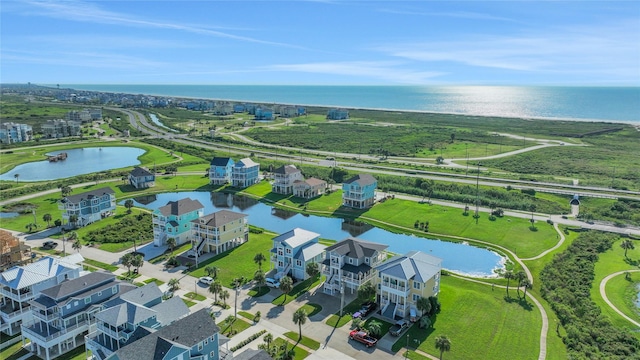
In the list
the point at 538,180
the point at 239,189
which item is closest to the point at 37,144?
the point at 239,189

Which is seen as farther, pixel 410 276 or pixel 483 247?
pixel 483 247

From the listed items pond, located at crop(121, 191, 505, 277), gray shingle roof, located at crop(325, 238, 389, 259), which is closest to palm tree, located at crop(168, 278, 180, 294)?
gray shingle roof, located at crop(325, 238, 389, 259)

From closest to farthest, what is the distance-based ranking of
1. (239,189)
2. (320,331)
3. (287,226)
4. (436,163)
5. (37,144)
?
(320,331), (287,226), (239,189), (436,163), (37,144)

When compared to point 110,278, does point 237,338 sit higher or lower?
lower

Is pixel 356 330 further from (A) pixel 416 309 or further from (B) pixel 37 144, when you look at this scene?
(B) pixel 37 144

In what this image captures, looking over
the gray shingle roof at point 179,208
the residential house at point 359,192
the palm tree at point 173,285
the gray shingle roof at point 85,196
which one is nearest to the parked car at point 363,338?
the palm tree at point 173,285
